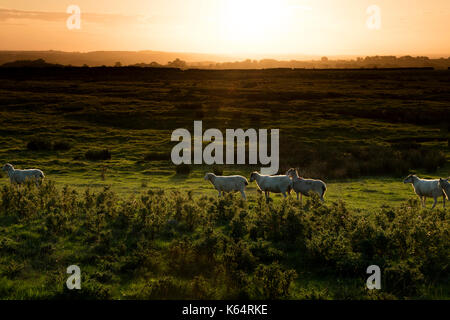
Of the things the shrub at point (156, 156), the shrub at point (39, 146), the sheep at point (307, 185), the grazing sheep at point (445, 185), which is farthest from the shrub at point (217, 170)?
the shrub at point (39, 146)

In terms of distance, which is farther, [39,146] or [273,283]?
[39,146]

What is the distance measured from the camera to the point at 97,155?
35219 mm

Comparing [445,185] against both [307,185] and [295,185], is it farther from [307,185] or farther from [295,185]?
[295,185]

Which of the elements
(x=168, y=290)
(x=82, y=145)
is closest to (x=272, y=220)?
(x=168, y=290)

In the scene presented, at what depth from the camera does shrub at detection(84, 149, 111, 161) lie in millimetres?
35031

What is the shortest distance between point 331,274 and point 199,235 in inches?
186

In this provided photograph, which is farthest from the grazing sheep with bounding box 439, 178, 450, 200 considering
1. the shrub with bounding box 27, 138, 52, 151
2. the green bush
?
the shrub with bounding box 27, 138, 52, 151

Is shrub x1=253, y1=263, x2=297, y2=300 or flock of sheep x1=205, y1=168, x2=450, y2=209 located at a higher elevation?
flock of sheep x1=205, y1=168, x2=450, y2=209

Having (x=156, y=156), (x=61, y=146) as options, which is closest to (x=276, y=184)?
(x=156, y=156)

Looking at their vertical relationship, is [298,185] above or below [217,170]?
above

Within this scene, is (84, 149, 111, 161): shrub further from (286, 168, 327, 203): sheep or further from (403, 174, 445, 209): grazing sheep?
(403, 174, 445, 209): grazing sheep

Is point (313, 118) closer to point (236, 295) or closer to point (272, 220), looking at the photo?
point (272, 220)

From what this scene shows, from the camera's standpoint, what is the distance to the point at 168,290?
9.50 meters
